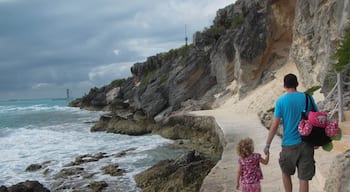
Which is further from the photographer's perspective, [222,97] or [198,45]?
[198,45]

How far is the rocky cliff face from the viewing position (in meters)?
17.5

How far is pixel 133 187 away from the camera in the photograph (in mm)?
12680

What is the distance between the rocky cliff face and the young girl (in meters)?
8.41

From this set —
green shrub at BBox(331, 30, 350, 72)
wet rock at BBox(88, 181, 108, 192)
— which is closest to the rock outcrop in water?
wet rock at BBox(88, 181, 108, 192)

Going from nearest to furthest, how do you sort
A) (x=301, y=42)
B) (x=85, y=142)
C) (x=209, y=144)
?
(x=209, y=144), (x=301, y=42), (x=85, y=142)

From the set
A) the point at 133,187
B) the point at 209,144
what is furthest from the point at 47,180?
the point at 209,144

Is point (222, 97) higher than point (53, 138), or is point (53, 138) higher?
point (222, 97)

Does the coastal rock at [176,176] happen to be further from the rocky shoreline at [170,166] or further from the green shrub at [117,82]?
the green shrub at [117,82]

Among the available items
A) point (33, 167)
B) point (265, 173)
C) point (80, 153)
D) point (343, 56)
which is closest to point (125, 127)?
point (80, 153)

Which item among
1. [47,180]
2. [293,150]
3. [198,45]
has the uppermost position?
[198,45]

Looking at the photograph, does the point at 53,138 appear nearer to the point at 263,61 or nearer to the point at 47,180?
the point at 47,180

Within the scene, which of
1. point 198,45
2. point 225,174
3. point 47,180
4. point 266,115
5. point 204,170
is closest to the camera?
point 225,174

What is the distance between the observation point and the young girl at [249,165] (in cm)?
564

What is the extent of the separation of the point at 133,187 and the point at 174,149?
6.90m
